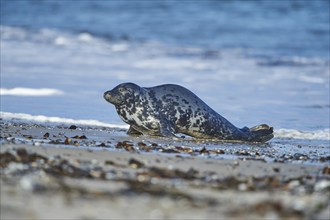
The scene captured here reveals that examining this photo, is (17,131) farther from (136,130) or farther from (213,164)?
(213,164)

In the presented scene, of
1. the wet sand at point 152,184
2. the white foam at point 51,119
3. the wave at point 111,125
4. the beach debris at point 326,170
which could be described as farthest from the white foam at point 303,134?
the beach debris at point 326,170

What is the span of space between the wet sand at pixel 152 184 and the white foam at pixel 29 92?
23.1 ft

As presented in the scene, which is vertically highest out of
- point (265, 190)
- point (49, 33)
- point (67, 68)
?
point (49, 33)

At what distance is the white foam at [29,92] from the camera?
13.7 metres

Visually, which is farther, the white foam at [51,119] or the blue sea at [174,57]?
the blue sea at [174,57]

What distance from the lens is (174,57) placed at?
21.3 meters

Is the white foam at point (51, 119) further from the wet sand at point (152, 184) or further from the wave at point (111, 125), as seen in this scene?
the wet sand at point (152, 184)

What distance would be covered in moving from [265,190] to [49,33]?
21.4m

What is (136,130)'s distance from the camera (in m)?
9.29

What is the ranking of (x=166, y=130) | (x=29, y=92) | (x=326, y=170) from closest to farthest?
(x=326, y=170) < (x=166, y=130) < (x=29, y=92)

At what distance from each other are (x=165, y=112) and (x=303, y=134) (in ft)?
8.40

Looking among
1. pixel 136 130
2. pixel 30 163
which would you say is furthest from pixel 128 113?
pixel 30 163

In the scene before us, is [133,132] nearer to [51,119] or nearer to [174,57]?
[51,119]

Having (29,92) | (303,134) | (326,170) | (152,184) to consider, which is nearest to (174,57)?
(29,92)
